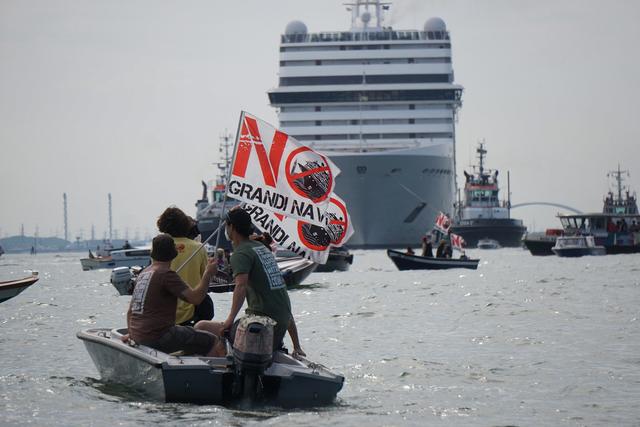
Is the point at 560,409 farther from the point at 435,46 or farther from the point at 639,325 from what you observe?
the point at 435,46

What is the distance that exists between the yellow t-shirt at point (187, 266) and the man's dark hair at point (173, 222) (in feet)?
0.52

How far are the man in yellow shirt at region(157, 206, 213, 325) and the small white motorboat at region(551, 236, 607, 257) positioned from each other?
217ft

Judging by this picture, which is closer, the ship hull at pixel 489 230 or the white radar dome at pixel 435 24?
the white radar dome at pixel 435 24

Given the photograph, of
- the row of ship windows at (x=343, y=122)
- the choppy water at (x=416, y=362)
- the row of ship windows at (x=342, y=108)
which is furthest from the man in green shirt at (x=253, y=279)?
the row of ship windows at (x=342, y=108)

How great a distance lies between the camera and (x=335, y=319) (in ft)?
76.0

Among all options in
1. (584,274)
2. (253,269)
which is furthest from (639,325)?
(584,274)

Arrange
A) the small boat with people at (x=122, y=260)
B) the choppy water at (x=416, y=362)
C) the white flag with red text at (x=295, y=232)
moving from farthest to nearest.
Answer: the small boat with people at (x=122, y=260) < the white flag with red text at (x=295, y=232) < the choppy water at (x=416, y=362)

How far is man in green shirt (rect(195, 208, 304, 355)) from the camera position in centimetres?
1042

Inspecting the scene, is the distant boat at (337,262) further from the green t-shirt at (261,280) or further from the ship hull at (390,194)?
the green t-shirt at (261,280)

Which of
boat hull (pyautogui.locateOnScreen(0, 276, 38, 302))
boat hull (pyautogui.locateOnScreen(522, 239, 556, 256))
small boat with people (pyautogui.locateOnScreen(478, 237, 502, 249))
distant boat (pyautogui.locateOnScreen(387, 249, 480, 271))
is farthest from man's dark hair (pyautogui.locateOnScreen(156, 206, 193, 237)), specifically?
small boat with people (pyautogui.locateOnScreen(478, 237, 502, 249))

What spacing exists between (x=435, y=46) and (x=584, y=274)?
47.2 m

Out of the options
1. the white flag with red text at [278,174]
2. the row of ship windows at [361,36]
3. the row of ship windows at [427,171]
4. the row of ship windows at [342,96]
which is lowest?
the white flag with red text at [278,174]

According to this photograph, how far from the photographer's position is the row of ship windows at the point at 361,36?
90000 millimetres

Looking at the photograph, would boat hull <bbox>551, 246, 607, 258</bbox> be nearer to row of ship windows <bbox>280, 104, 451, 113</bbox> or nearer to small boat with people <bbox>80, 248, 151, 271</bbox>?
row of ship windows <bbox>280, 104, 451, 113</bbox>
